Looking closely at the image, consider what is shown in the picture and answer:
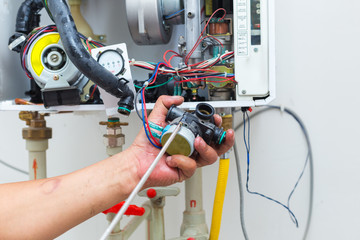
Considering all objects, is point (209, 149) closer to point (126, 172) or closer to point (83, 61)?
point (126, 172)

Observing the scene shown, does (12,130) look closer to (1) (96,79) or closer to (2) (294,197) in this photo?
(1) (96,79)

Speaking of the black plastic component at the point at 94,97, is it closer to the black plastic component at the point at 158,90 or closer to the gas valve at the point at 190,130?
the black plastic component at the point at 158,90

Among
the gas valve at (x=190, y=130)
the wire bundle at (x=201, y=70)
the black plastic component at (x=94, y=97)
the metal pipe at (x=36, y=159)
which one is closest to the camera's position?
the gas valve at (x=190, y=130)

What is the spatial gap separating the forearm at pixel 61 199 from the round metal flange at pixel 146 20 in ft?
1.29

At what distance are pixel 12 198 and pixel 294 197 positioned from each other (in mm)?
859

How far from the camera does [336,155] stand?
1120 mm

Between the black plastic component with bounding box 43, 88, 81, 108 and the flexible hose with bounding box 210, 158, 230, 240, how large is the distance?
0.41m

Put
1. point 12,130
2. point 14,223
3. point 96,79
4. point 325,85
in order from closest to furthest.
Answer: point 14,223 → point 96,79 → point 325,85 → point 12,130

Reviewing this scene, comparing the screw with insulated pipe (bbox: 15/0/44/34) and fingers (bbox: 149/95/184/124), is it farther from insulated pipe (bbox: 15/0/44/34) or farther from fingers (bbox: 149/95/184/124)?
fingers (bbox: 149/95/184/124)

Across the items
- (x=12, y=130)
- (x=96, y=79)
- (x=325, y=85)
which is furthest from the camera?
(x=12, y=130)

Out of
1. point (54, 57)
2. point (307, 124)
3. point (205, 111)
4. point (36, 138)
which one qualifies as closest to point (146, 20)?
point (54, 57)

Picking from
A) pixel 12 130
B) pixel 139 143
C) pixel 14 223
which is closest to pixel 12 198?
pixel 14 223

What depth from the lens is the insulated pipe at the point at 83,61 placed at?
Result: 0.73 m

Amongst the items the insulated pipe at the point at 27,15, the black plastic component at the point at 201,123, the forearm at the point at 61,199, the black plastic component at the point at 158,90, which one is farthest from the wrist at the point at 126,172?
the insulated pipe at the point at 27,15
